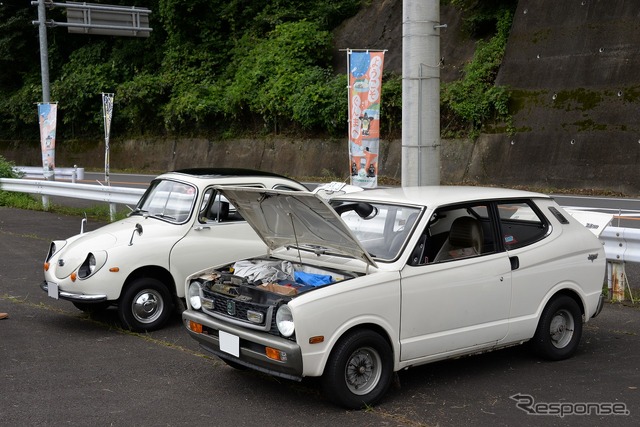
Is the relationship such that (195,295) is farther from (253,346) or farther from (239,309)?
(253,346)

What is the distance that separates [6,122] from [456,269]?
139ft

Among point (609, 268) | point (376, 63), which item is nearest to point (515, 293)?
point (609, 268)

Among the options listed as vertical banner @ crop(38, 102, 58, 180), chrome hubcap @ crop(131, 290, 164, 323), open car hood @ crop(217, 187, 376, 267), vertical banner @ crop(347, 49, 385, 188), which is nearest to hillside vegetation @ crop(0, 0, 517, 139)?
vertical banner @ crop(38, 102, 58, 180)

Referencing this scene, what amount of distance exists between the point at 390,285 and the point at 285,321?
34.0 inches

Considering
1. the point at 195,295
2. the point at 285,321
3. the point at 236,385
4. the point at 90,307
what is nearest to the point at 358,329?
the point at 285,321

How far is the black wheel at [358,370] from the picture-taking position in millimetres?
5535

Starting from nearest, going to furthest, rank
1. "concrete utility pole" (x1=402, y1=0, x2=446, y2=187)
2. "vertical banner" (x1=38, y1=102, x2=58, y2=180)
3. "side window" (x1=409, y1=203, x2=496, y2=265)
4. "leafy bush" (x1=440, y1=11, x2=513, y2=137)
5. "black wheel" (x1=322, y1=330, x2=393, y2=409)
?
"black wheel" (x1=322, y1=330, x2=393, y2=409) → "side window" (x1=409, y1=203, x2=496, y2=265) → "concrete utility pole" (x1=402, y1=0, x2=446, y2=187) → "vertical banner" (x1=38, y1=102, x2=58, y2=180) → "leafy bush" (x1=440, y1=11, x2=513, y2=137)

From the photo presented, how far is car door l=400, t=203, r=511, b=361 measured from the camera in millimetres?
5941

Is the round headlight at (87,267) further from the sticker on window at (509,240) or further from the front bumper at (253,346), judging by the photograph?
the sticker on window at (509,240)

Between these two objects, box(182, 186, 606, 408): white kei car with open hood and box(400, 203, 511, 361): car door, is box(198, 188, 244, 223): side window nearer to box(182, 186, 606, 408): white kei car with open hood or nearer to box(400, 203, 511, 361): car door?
box(182, 186, 606, 408): white kei car with open hood

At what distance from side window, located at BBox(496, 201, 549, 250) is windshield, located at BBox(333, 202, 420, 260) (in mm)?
950

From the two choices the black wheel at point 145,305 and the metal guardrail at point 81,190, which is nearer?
the black wheel at point 145,305

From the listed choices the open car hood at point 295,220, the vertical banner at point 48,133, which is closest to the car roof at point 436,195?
the open car hood at point 295,220

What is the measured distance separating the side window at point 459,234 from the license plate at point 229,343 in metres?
1.68
